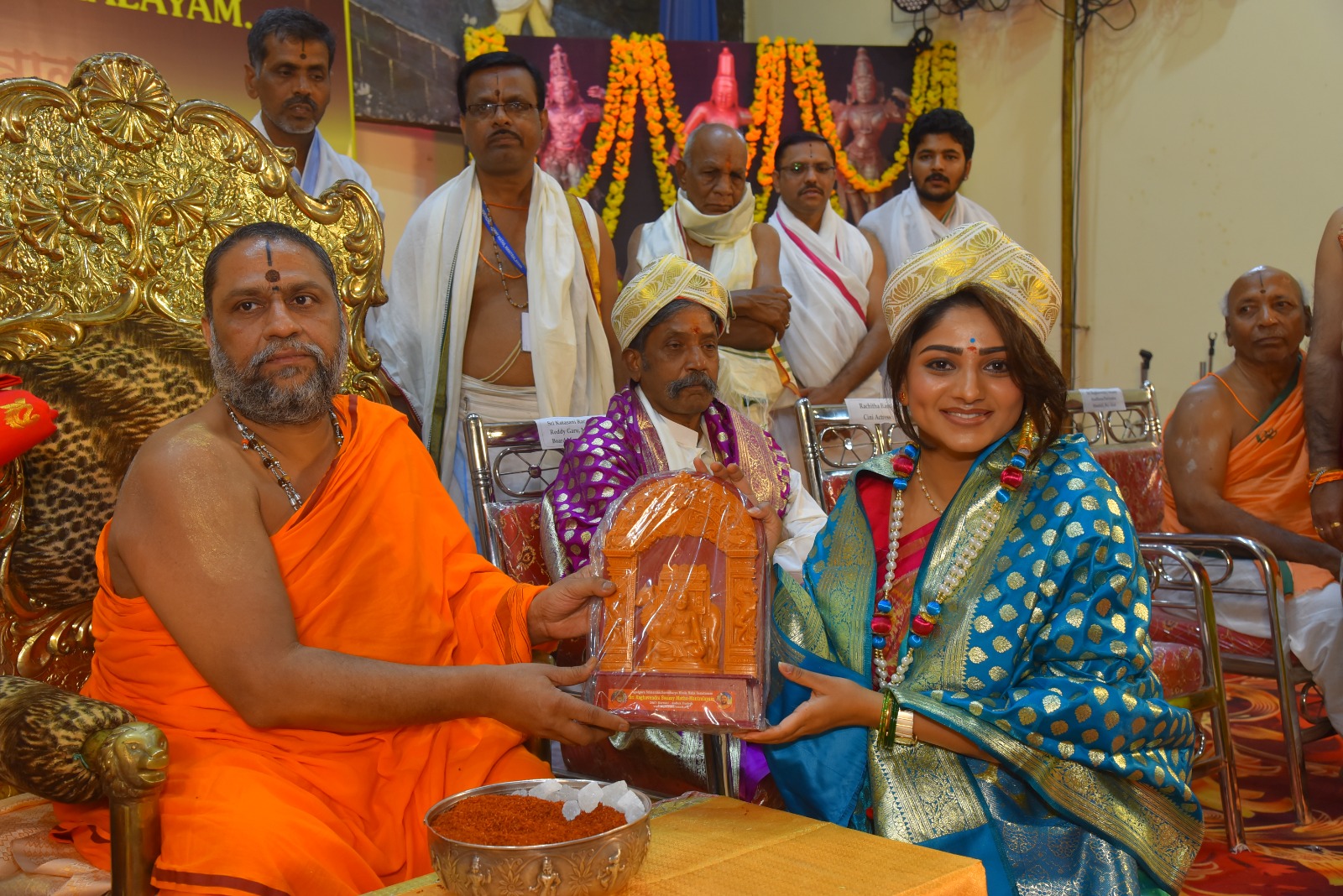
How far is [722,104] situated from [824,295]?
→ 8.20ft

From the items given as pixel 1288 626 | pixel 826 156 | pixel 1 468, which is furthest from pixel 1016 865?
pixel 826 156

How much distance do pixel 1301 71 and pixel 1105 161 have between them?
3.94ft

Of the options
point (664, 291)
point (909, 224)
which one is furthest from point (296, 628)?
point (909, 224)

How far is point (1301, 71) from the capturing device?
6.10 metres

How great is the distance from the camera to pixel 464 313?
4.14m

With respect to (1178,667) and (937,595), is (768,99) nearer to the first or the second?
(1178,667)

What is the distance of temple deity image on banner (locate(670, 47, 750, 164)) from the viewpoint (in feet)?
23.8

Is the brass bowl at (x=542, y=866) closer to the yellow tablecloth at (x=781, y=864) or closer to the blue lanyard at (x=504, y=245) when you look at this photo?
the yellow tablecloth at (x=781, y=864)

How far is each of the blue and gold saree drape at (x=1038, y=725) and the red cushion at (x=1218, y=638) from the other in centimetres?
159

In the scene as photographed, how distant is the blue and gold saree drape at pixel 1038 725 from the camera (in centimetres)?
191

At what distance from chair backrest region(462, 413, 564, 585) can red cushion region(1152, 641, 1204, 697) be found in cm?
167

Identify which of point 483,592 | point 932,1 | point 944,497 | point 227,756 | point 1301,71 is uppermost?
point 932,1

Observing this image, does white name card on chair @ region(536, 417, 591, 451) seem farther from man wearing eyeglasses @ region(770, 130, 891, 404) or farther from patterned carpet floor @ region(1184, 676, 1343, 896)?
patterned carpet floor @ region(1184, 676, 1343, 896)

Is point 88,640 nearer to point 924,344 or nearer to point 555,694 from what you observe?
point 555,694
